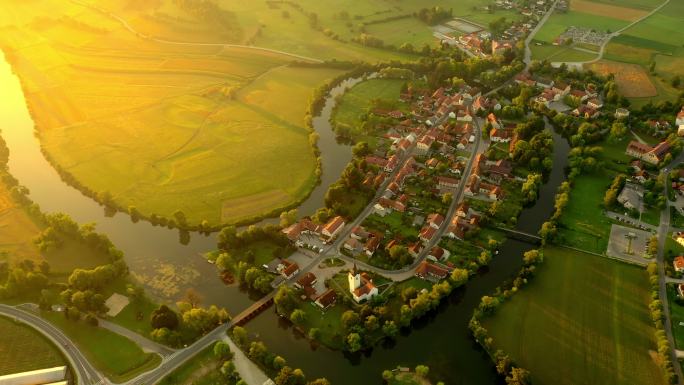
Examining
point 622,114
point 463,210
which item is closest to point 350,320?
point 463,210

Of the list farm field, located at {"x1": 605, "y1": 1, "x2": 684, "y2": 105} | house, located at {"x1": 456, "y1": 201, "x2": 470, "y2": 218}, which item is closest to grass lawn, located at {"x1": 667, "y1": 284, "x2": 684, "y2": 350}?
house, located at {"x1": 456, "y1": 201, "x2": 470, "y2": 218}

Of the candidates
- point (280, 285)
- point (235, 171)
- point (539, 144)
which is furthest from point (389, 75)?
point (280, 285)

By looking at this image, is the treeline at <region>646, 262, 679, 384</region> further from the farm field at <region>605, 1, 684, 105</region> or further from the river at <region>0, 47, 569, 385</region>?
the farm field at <region>605, 1, 684, 105</region>

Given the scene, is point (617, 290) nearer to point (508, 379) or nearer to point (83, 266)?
point (508, 379)

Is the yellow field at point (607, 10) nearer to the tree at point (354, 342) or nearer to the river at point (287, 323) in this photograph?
the river at point (287, 323)

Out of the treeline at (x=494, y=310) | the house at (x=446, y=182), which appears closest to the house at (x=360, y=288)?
the treeline at (x=494, y=310)

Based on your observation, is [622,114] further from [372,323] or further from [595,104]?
[372,323]

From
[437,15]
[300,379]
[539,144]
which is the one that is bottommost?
[300,379]
